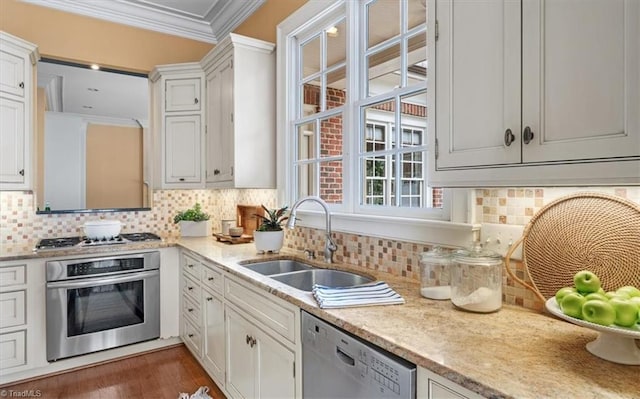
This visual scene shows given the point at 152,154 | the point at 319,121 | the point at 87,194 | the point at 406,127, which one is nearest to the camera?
the point at 406,127

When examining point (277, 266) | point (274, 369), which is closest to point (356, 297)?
point (274, 369)

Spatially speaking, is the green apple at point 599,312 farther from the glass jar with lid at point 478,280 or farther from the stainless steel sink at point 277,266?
the stainless steel sink at point 277,266

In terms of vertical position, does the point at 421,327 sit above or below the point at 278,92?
below

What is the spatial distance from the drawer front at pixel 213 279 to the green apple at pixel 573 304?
1.78 m

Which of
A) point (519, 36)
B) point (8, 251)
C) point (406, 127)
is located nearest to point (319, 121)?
point (406, 127)

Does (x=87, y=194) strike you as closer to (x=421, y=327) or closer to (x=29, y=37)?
(x=29, y=37)

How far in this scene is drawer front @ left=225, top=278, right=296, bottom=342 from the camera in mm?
1609

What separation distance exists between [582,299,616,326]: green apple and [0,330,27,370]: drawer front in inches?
127

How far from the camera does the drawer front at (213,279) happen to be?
91.5 inches

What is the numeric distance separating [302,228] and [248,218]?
0.87 m

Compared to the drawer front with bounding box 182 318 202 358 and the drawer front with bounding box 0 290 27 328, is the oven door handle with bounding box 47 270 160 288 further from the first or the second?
the drawer front with bounding box 182 318 202 358

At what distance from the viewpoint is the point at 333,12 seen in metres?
2.43

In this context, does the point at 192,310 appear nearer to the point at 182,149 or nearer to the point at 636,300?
the point at 182,149

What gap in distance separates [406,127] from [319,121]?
2.50 feet
